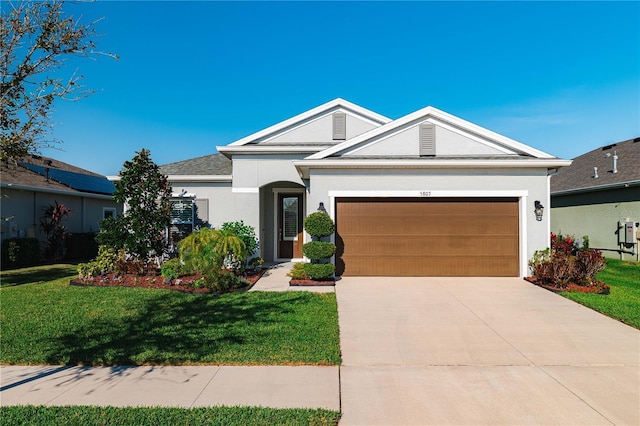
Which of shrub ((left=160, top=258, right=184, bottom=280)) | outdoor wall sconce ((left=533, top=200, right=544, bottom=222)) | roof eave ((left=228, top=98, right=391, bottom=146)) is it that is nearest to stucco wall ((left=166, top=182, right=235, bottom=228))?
roof eave ((left=228, top=98, right=391, bottom=146))

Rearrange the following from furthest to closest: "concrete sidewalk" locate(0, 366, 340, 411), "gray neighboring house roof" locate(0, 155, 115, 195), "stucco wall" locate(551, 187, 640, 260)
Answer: "stucco wall" locate(551, 187, 640, 260) < "gray neighboring house roof" locate(0, 155, 115, 195) < "concrete sidewalk" locate(0, 366, 340, 411)

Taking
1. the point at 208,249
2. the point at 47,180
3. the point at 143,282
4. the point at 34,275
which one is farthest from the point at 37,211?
the point at 208,249

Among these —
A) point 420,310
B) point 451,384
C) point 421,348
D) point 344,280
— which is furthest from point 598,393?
point 344,280

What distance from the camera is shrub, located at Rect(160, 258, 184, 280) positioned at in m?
9.66

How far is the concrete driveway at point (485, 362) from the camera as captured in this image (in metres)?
3.57

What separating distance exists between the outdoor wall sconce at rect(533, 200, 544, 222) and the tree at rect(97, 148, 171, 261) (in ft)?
34.8

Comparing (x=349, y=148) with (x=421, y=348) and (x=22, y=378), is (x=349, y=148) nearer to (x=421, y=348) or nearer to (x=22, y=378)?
(x=421, y=348)

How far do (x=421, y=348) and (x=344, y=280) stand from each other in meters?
4.91

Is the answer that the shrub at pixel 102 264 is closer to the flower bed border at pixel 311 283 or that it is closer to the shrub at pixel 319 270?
the flower bed border at pixel 311 283

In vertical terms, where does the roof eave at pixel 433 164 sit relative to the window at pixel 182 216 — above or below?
above

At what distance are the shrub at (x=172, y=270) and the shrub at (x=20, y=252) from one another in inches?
268

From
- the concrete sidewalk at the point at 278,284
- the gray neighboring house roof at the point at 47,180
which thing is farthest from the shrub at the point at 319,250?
the gray neighboring house roof at the point at 47,180

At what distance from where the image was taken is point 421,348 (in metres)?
5.21

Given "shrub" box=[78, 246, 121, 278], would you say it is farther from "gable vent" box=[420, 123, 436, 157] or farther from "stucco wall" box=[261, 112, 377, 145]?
"gable vent" box=[420, 123, 436, 157]
